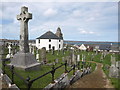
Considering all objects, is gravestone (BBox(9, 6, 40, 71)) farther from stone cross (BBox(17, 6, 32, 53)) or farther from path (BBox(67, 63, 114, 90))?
path (BBox(67, 63, 114, 90))

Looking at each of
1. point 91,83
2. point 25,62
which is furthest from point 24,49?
point 91,83

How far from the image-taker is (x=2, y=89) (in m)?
4.51

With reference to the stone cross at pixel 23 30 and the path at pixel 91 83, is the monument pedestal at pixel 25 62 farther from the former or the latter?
the path at pixel 91 83

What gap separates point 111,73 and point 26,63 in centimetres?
701

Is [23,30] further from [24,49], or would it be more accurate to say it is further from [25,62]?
[25,62]

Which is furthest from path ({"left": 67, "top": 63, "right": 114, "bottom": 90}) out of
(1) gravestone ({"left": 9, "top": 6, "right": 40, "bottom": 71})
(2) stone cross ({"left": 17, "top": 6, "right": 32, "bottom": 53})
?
(2) stone cross ({"left": 17, "top": 6, "right": 32, "bottom": 53})

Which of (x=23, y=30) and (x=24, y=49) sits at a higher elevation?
(x=23, y=30)

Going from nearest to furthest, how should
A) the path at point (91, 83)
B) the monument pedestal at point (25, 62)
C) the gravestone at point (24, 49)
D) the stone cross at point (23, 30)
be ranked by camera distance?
the path at point (91, 83), the monument pedestal at point (25, 62), the gravestone at point (24, 49), the stone cross at point (23, 30)

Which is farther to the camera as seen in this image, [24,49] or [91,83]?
[24,49]

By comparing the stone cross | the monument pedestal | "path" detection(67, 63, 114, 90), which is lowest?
"path" detection(67, 63, 114, 90)

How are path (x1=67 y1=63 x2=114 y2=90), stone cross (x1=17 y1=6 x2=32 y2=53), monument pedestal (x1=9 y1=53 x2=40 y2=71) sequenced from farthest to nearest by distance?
1. stone cross (x1=17 y1=6 x2=32 y2=53)
2. monument pedestal (x1=9 y1=53 x2=40 y2=71)
3. path (x1=67 y1=63 x2=114 y2=90)

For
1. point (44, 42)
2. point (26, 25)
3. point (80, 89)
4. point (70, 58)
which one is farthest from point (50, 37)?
point (80, 89)

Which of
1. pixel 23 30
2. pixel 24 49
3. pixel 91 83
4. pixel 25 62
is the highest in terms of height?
pixel 23 30

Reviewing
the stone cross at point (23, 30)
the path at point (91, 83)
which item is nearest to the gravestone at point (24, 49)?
the stone cross at point (23, 30)
